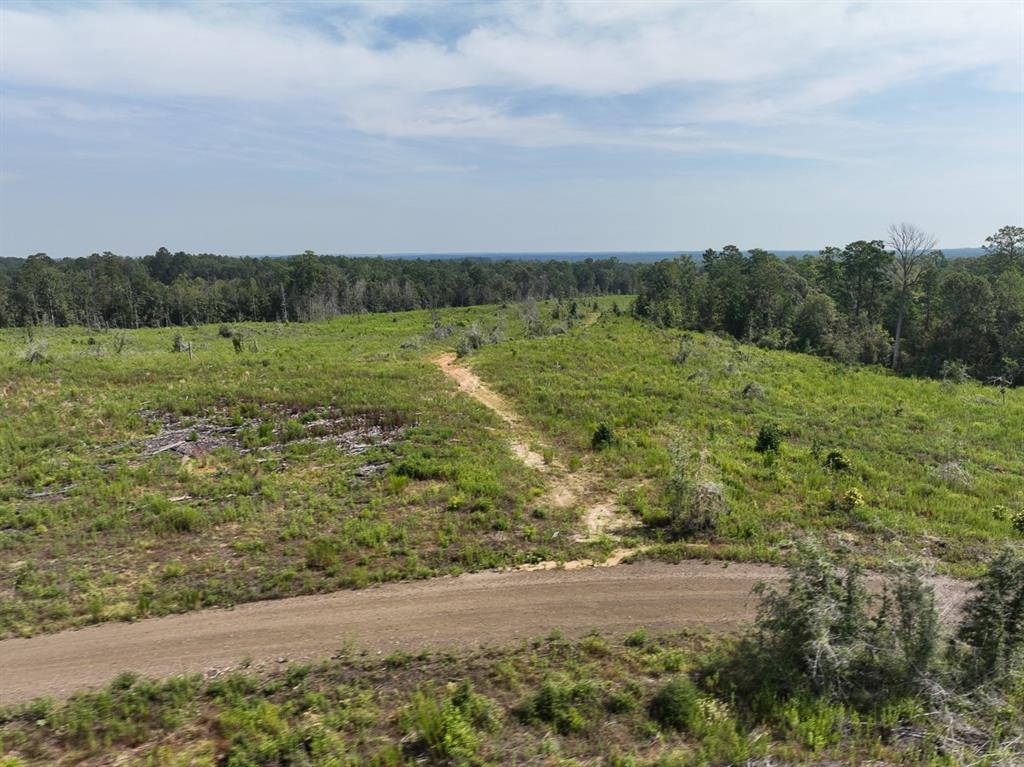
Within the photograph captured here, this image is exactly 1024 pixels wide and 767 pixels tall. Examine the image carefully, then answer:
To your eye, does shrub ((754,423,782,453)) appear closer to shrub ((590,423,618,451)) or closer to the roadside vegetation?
shrub ((590,423,618,451))

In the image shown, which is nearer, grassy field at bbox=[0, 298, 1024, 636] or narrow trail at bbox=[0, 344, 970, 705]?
narrow trail at bbox=[0, 344, 970, 705]

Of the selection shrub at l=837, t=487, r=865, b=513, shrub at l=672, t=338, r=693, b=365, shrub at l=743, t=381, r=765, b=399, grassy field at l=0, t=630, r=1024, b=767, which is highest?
shrub at l=672, t=338, r=693, b=365

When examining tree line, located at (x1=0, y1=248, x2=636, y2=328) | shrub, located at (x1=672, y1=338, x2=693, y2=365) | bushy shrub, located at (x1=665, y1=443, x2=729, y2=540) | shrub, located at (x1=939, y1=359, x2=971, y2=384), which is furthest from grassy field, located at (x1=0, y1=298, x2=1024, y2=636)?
tree line, located at (x1=0, y1=248, x2=636, y2=328)

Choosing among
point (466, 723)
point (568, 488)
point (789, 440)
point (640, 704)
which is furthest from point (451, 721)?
point (789, 440)

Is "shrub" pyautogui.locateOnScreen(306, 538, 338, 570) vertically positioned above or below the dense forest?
below

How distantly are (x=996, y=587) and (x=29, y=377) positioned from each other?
33.8m

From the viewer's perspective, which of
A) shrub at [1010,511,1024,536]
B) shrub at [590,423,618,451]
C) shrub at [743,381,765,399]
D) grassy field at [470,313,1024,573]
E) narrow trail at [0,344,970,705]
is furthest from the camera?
shrub at [743,381,765,399]

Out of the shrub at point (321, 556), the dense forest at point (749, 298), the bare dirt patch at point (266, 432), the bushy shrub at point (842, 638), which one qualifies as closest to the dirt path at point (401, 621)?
the shrub at point (321, 556)

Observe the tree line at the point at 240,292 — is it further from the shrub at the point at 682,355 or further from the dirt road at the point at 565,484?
the dirt road at the point at 565,484

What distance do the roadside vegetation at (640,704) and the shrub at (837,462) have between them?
372 inches

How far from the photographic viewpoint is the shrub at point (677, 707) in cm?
791

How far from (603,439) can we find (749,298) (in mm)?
39511

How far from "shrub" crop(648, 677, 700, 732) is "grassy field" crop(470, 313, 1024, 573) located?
15.5 feet

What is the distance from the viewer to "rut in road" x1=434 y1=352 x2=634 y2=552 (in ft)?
45.6
